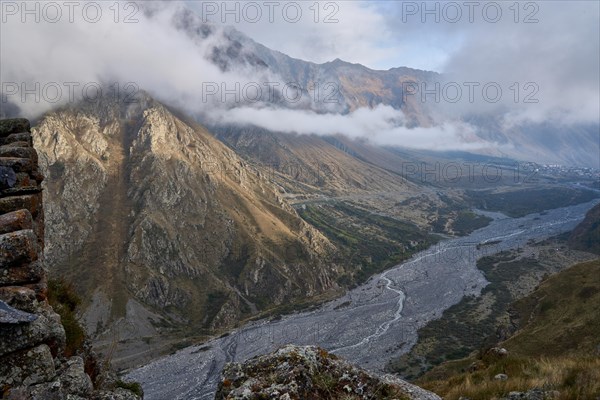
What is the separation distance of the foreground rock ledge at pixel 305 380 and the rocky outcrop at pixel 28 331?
15.8ft

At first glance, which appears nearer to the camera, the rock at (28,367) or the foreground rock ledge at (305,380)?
the foreground rock ledge at (305,380)

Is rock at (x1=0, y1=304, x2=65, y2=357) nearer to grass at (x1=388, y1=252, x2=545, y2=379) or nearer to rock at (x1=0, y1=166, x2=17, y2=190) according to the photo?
rock at (x1=0, y1=166, x2=17, y2=190)

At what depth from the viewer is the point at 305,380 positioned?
31.3ft

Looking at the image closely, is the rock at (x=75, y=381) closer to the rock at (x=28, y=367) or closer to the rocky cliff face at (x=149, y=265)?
the rock at (x=28, y=367)

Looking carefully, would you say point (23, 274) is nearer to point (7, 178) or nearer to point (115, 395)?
point (115, 395)

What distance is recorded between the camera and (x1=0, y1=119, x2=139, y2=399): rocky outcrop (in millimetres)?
10336

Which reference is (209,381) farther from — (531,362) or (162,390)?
(531,362)

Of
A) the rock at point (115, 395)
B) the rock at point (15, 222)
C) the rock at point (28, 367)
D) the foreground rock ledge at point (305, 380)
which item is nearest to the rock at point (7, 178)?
the rock at point (15, 222)

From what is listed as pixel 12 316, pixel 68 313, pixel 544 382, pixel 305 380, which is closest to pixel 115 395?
pixel 12 316

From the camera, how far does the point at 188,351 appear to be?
124 m

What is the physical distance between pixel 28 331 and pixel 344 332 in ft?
401

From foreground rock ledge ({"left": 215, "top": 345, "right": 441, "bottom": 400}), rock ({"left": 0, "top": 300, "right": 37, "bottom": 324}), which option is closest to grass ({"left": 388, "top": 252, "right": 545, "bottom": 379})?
foreground rock ledge ({"left": 215, "top": 345, "right": 441, "bottom": 400})

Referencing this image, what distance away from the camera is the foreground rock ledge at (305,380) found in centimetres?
916

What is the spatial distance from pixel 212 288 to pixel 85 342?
529ft
